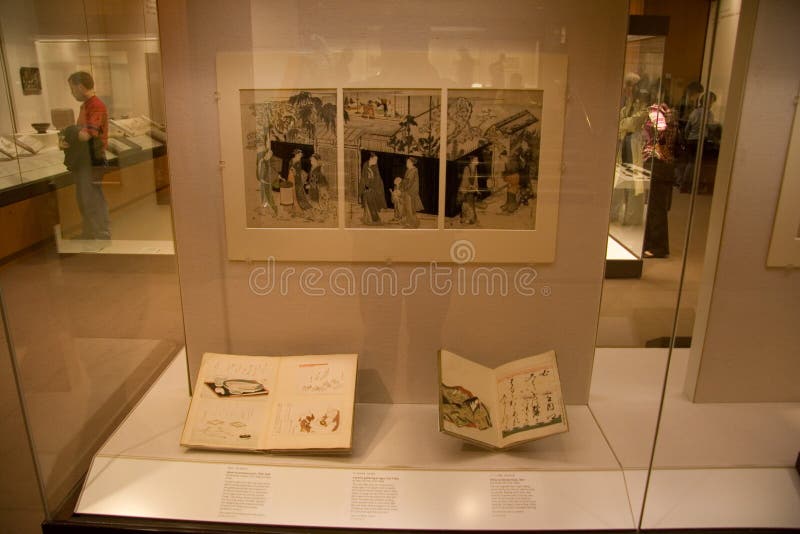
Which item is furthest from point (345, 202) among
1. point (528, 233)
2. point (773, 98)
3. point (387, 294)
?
point (773, 98)

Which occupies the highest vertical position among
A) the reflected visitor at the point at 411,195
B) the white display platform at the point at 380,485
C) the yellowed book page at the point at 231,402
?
the reflected visitor at the point at 411,195

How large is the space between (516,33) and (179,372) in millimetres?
1805

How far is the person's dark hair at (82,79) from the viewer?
211 cm

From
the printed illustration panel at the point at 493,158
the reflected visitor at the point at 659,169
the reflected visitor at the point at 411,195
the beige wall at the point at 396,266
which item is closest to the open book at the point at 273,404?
the beige wall at the point at 396,266

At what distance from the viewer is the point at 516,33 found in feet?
5.93

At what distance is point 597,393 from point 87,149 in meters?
2.10

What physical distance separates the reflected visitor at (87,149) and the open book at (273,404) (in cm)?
80

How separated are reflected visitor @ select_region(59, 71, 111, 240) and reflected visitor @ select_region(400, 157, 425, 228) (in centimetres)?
121

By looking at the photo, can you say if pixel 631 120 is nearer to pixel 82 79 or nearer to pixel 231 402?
pixel 231 402

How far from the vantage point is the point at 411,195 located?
6.35 feet

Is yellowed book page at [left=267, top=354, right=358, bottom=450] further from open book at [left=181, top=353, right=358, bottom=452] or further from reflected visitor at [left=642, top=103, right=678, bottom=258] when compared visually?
reflected visitor at [left=642, top=103, right=678, bottom=258]

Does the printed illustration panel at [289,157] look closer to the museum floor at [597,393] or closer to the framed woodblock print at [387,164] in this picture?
the framed woodblock print at [387,164]

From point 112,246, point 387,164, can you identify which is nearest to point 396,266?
point 387,164

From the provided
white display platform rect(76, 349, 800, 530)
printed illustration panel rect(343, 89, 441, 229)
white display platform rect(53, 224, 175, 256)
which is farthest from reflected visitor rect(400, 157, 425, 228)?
white display platform rect(53, 224, 175, 256)
